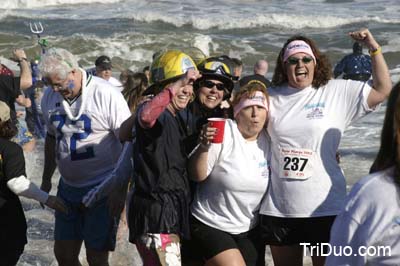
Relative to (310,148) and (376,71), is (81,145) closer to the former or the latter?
(310,148)

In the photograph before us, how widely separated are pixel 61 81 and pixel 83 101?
204 millimetres

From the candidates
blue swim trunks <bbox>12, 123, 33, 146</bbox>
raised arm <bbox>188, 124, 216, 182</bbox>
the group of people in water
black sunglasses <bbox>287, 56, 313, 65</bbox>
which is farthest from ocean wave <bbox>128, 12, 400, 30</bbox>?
raised arm <bbox>188, 124, 216, 182</bbox>

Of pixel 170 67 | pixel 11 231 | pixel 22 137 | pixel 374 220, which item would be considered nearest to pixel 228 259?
pixel 170 67

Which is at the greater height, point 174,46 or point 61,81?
point 61,81

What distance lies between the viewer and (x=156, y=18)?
29.0 m

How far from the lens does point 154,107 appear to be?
4.44m

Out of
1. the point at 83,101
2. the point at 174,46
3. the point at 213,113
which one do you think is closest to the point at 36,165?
the point at 83,101

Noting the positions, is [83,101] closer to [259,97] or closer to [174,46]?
[259,97]

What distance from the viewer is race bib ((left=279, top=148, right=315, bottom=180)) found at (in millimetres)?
4840

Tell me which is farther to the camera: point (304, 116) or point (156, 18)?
point (156, 18)

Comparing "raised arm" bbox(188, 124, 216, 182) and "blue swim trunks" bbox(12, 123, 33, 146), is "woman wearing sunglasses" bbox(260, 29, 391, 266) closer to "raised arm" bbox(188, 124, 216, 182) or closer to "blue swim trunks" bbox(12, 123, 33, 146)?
"raised arm" bbox(188, 124, 216, 182)

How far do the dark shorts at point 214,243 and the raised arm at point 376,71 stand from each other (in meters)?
1.05

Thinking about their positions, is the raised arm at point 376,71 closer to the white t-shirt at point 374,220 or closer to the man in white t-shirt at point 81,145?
the man in white t-shirt at point 81,145

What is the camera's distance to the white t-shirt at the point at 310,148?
15.9 feet
